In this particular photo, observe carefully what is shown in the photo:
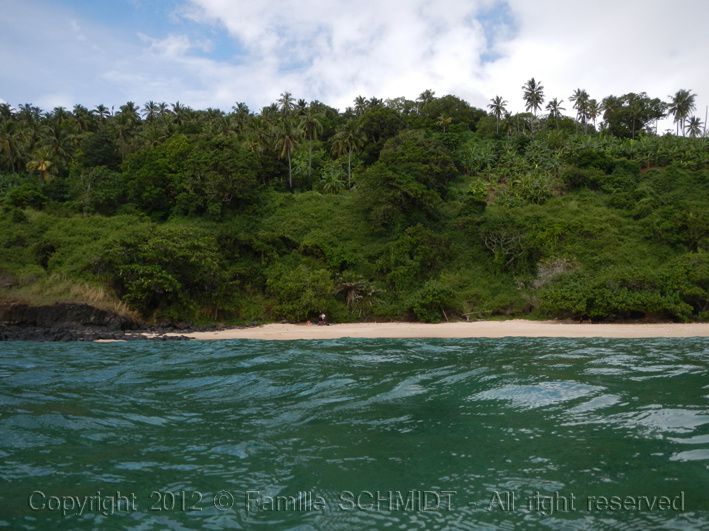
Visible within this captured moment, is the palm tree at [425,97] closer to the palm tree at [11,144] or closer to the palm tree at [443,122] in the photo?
the palm tree at [443,122]

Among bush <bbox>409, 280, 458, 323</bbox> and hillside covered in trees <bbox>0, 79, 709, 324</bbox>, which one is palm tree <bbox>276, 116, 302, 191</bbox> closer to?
hillside covered in trees <bbox>0, 79, 709, 324</bbox>

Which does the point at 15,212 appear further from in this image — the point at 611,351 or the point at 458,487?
the point at 458,487

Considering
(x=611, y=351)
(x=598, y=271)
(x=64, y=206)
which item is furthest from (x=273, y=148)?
(x=611, y=351)

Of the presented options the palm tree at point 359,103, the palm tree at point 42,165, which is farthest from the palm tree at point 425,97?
the palm tree at point 42,165

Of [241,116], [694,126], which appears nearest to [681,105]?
[694,126]

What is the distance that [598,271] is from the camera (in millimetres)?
42406

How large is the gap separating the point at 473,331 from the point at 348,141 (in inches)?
1580

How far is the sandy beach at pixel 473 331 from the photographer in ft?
96.4

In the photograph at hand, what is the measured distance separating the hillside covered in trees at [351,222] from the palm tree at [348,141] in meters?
0.28

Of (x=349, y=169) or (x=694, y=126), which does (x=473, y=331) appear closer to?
(x=349, y=169)

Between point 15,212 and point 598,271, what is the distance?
5249 cm

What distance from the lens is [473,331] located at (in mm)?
31500

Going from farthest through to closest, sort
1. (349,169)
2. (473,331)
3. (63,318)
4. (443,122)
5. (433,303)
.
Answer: (443,122) → (349,169) → (433,303) → (63,318) → (473,331)

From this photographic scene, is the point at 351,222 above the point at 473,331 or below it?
above
